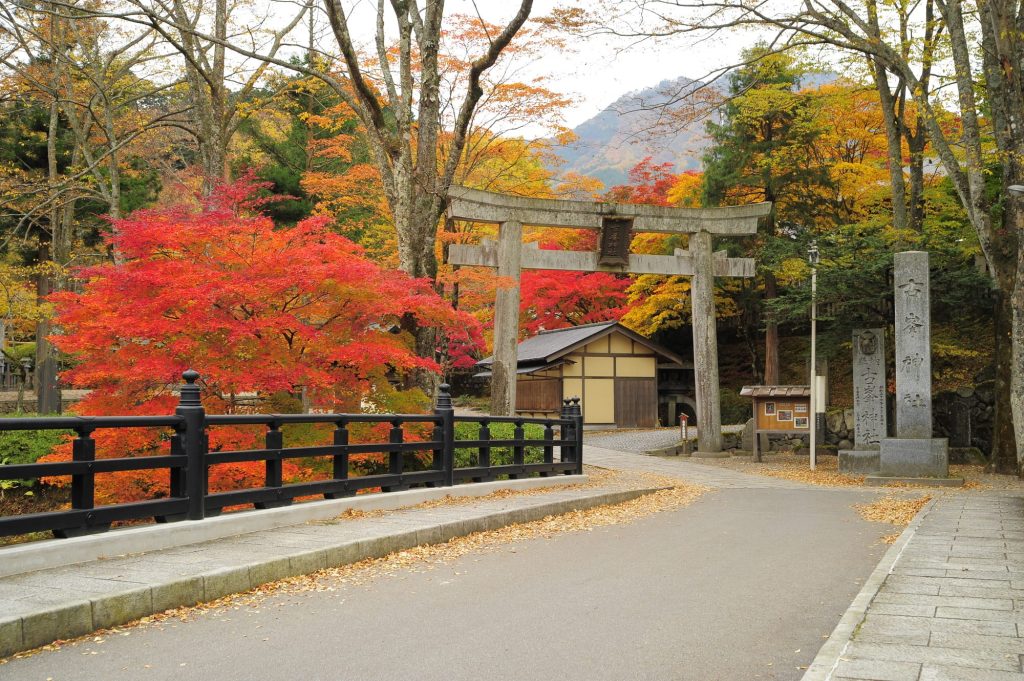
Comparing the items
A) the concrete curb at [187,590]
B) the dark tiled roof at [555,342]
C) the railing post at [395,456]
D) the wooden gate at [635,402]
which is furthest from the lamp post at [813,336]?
the concrete curb at [187,590]

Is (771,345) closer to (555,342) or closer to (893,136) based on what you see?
(555,342)

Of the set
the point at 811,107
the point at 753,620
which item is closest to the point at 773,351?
the point at 811,107

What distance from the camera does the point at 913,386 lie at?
1653 centimetres

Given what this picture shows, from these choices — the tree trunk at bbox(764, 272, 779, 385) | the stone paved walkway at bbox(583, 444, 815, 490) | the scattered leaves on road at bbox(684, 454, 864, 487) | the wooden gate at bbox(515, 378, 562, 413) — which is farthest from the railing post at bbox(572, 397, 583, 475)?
the wooden gate at bbox(515, 378, 562, 413)

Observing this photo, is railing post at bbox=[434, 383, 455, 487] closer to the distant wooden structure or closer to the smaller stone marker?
the smaller stone marker

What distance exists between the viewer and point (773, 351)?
29.5 m

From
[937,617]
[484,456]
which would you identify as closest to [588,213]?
[484,456]

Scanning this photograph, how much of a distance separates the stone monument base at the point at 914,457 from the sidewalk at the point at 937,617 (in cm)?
793

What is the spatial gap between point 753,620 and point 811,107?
24287 millimetres

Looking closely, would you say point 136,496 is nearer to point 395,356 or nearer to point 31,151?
point 395,356

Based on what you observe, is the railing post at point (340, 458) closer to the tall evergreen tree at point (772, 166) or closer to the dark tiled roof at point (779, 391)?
the dark tiled roof at point (779, 391)

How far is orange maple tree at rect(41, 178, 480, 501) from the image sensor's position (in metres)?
9.55

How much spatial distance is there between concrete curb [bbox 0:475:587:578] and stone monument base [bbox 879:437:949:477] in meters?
9.69

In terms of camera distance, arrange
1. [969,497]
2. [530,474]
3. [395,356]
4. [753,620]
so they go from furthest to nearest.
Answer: [530,474], [969,497], [395,356], [753,620]
